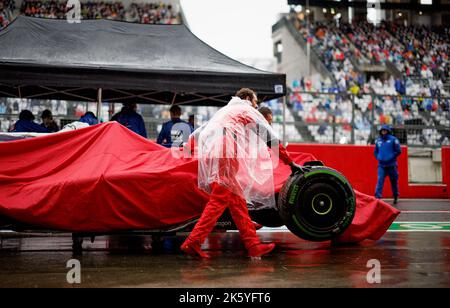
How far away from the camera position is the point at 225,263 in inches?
198

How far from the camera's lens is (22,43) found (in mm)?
10289

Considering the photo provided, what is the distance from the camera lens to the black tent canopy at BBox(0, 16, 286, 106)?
374 inches

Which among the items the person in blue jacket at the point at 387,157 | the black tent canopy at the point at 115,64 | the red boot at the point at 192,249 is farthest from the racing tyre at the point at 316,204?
the person in blue jacket at the point at 387,157

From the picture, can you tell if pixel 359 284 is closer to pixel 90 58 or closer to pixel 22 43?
pixel 90 58

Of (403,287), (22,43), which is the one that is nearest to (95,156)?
(403,287)

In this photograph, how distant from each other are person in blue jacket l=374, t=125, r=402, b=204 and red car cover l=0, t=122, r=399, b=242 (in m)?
7.53

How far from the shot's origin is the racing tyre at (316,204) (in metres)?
5.56

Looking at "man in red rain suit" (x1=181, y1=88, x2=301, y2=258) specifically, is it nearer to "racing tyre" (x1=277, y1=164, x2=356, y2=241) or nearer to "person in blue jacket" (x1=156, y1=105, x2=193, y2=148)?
"racing tyre" (x1=277, y1=164, x2=356, y2=241)

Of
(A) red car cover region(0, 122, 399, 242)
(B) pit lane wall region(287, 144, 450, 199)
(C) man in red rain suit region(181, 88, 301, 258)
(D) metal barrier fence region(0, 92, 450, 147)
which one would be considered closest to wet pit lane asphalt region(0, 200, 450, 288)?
(C) man in red rain suit region(181, 88, 301, 258)

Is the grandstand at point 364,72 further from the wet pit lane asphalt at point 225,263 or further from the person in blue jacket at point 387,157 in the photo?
the wet pit lane asphalt at point 225,263

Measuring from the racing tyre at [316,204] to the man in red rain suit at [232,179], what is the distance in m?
0.18

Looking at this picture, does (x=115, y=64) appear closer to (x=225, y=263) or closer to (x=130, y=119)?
(x=130, y=119)

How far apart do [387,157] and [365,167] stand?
2288 mm

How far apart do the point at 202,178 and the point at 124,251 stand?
125 cm
